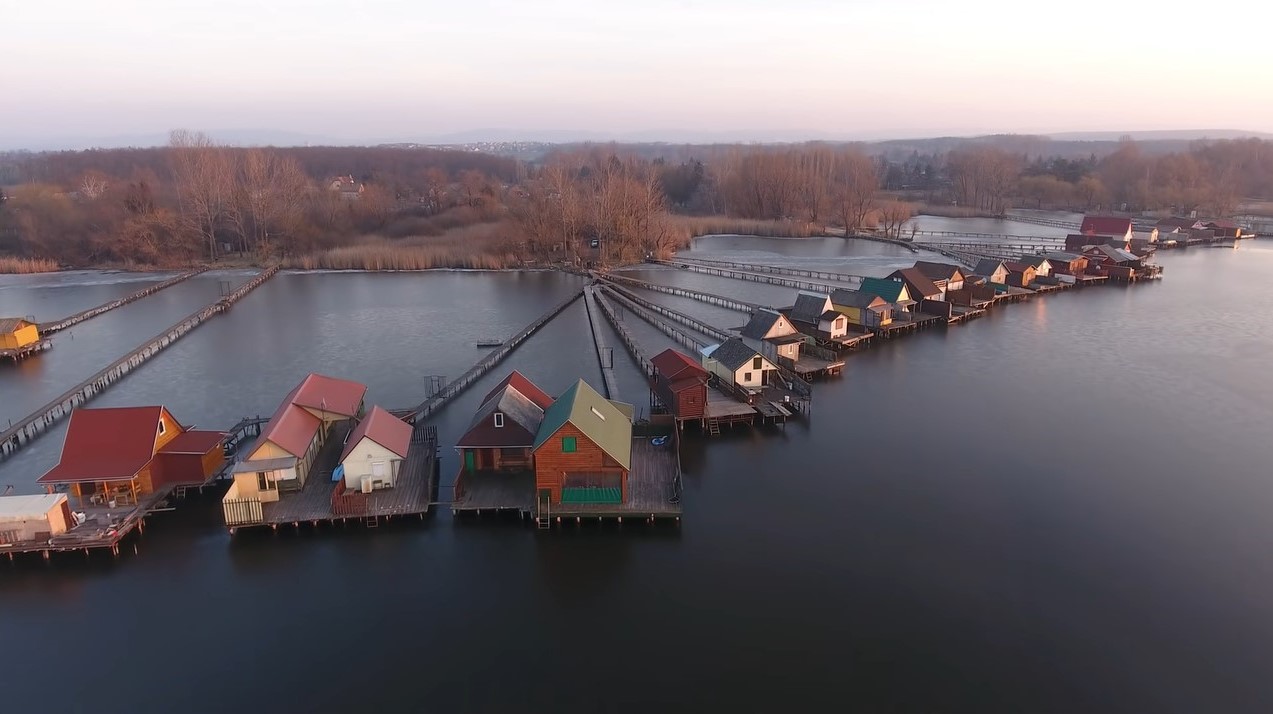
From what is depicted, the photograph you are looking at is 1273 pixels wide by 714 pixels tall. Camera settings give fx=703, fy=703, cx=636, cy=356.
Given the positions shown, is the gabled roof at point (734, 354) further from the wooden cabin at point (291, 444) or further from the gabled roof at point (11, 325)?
the gabled roof at point (11, 325)

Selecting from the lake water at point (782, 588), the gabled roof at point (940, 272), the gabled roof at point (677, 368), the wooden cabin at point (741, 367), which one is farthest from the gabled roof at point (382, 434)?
the gabled roof at point (940, 272)

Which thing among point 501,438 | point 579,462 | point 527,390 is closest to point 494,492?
point 501,438

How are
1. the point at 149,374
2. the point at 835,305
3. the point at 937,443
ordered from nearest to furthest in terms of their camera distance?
the point at 937,443, the point at 149,374, the point at 835,305

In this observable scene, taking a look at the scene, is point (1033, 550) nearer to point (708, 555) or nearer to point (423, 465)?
point (708, 555)

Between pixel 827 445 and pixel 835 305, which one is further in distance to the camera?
pixel 835 305

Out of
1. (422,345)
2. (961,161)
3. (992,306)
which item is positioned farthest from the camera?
(961,161)

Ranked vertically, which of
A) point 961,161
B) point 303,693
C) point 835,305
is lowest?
point 303,693

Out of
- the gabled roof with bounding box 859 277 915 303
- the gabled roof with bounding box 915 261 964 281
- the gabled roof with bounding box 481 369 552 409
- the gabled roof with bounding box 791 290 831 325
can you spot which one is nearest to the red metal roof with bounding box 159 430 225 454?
the gabled roof with bounding box 481 369 552 409

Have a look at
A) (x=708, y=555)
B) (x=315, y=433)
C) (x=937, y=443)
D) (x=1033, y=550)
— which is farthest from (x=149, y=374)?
(x=1033, y=550)

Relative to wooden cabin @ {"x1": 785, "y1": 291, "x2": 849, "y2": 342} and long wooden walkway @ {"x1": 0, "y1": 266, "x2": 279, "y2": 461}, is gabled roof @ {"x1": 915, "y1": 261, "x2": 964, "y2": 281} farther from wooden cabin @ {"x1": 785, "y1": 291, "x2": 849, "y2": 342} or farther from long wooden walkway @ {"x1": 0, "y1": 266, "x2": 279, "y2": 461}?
long wooden walkway @ {"x1": 0, "y1": 266, "x2": 279, "y2": 461}
